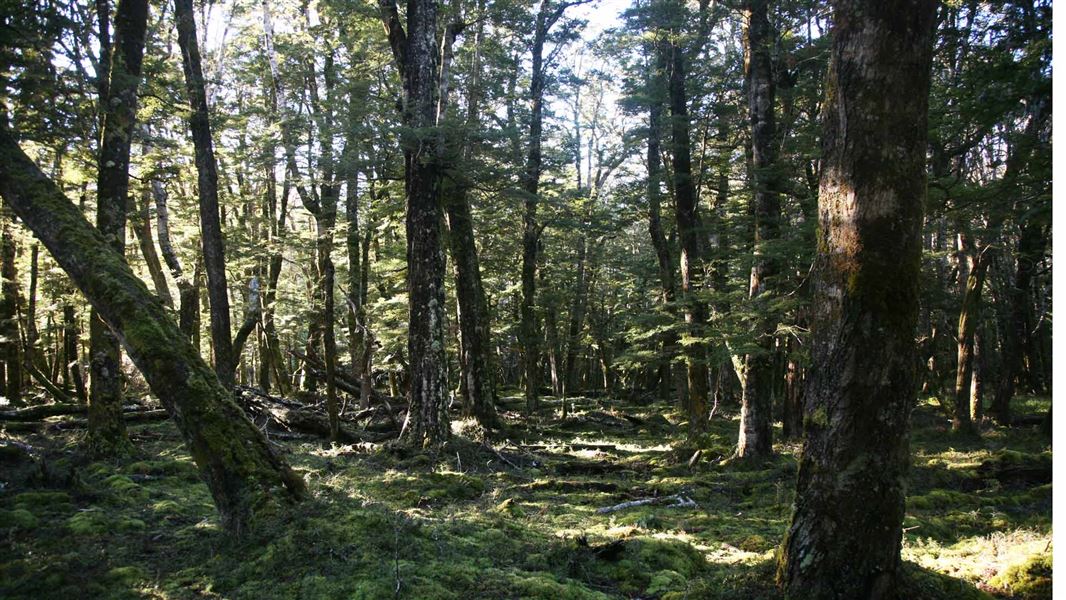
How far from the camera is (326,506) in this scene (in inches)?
222

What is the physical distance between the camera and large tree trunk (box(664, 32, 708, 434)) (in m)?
13.3

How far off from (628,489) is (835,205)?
6.87 meters

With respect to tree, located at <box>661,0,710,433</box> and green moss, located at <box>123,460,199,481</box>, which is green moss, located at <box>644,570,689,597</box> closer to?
green moss, located at <box>123,460,199,481</box>

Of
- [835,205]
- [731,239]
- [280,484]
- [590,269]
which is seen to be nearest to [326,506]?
[280,484]

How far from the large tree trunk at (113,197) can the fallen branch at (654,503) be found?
24.4 feet

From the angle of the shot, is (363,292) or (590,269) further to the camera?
(590,269)

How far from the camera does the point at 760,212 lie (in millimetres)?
10992

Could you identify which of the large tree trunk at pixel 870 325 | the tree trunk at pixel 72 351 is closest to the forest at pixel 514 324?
the large tree trunk at pixel 870 325

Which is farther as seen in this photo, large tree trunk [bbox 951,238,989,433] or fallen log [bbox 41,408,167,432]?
large tree trunk [bbox 951,238,989,433]

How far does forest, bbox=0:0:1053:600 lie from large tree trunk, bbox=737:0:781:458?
6cm

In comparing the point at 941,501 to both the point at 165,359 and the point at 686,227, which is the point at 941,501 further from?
the point at 165,359

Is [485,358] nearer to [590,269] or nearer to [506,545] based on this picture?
[506,545]

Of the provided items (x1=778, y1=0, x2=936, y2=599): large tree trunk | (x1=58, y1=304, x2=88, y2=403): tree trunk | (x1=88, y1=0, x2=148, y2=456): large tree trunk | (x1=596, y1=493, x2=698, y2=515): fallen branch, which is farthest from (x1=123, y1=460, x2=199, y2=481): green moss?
(x1=58, y1=304, x2=88, y2=403): tree trunk

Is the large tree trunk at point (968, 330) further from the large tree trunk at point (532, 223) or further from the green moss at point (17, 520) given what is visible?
the green moss at point (17, 520)
